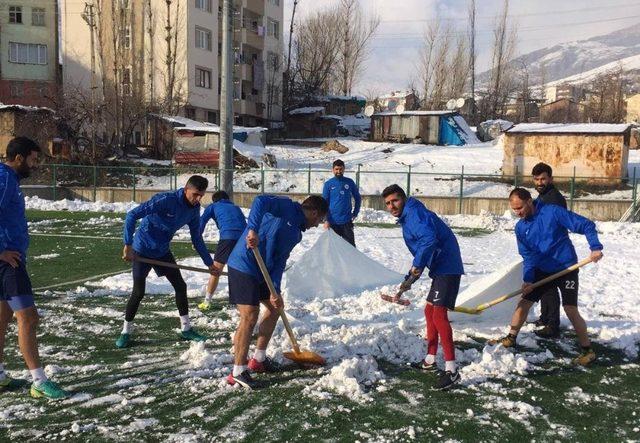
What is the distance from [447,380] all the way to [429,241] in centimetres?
110

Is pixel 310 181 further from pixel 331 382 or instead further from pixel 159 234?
pixel 331 382

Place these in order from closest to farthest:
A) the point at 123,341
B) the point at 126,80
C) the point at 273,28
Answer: the point at 123,341 < the point at 126,80 < the point at 273,28

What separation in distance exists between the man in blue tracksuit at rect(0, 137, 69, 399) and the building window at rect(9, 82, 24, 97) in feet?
129

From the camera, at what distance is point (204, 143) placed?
2894cm

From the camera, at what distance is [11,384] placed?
4.66 meters

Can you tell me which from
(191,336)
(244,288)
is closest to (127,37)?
(191,336)

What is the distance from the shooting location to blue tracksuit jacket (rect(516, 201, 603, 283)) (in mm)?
5500

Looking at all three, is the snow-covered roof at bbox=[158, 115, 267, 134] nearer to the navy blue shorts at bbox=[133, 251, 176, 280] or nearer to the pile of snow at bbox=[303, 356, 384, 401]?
the navy blue shorts at bbox=[133, 251, 176, 280]

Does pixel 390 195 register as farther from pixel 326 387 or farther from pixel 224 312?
pixel 224 312

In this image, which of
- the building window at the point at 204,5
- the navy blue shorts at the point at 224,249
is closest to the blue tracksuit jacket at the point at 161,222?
the navy blue shorts at the point at 224,249

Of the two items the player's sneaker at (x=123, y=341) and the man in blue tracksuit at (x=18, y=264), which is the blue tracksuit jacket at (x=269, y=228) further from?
the player's sneaker at (x=123, y=341)

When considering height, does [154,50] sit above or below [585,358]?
above

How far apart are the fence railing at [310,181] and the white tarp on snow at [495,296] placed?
1494 cm

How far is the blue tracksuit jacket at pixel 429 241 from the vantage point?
480cm
